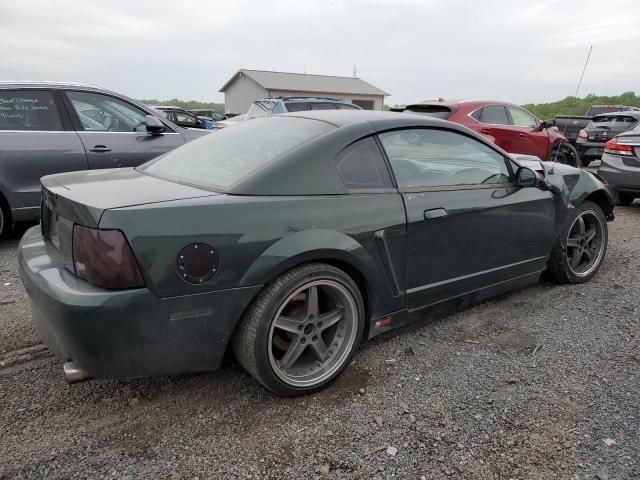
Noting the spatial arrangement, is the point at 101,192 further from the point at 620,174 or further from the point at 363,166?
the point at 620,174

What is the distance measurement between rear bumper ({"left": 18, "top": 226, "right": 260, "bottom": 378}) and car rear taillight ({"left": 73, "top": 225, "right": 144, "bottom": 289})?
0.14ft

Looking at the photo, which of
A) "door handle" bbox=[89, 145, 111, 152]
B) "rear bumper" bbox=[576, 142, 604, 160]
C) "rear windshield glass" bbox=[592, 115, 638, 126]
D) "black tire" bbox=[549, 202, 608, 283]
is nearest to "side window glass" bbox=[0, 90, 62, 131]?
"door handle" bbox=[89, 145, 111, 152]

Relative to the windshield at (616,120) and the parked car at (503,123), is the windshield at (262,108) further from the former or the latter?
the windshield at (616,120)

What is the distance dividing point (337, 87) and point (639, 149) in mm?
30575

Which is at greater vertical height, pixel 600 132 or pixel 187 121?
pixel 600 132

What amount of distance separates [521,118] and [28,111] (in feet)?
27.0

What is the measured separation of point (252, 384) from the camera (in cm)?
258

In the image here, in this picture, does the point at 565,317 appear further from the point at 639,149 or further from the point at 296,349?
the point at 639,149

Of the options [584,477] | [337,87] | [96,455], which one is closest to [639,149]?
[584,477]

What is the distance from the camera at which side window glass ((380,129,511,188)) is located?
2.84 m

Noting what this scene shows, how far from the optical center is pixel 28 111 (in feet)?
15.6

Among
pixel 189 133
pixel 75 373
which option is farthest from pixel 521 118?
pixel 75 373

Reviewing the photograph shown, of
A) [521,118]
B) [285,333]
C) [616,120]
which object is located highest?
[521,118]

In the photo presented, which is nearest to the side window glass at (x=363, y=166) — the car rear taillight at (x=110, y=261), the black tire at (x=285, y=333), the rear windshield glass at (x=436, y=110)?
the black tire at (x=285, y=333)
